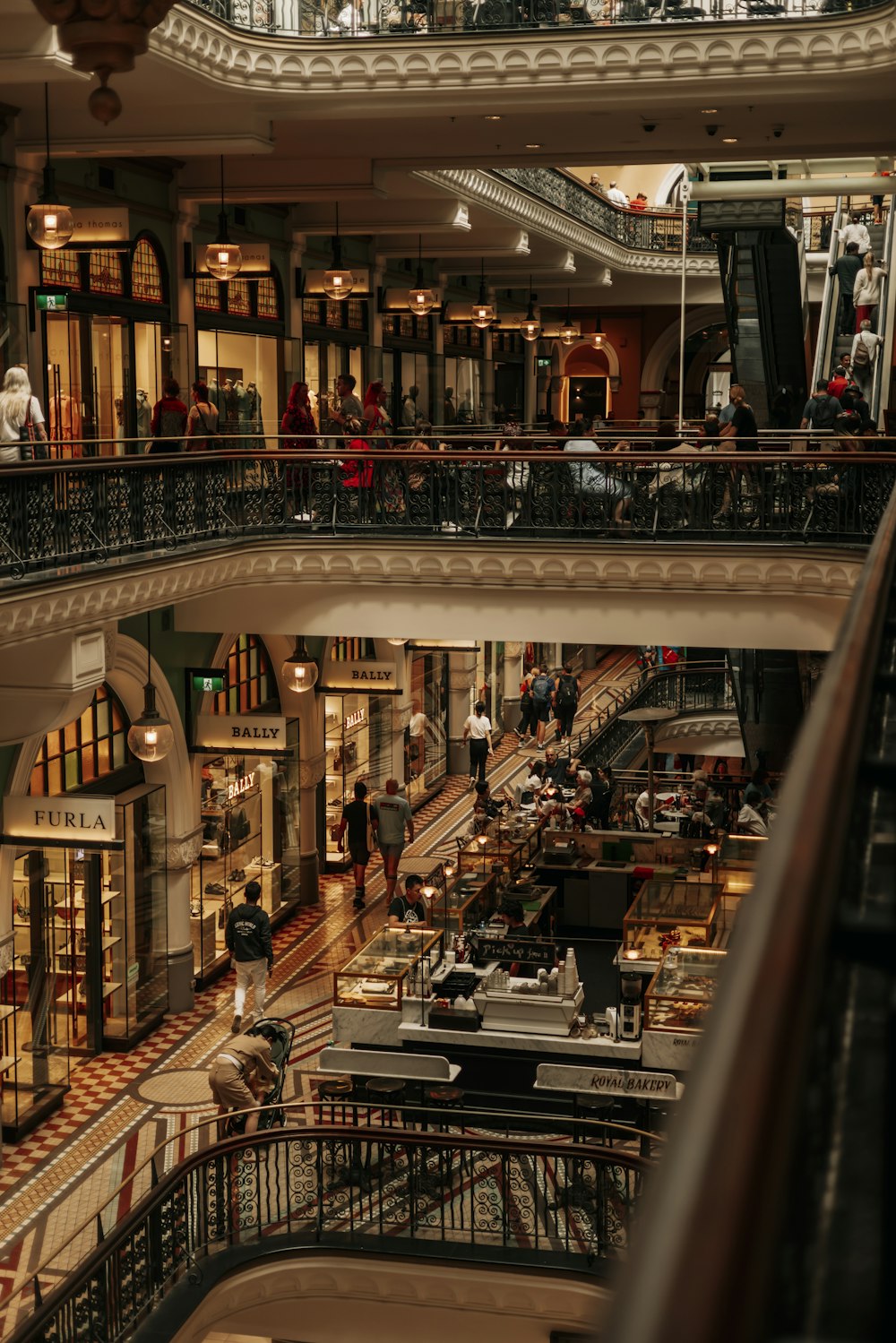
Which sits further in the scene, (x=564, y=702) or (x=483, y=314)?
(x=564, y=702)

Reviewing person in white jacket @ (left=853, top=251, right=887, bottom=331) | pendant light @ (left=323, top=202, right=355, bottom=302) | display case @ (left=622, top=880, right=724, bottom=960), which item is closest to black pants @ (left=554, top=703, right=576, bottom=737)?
person in white jacket @ (left=853, top=251, right=887, bottom=331)

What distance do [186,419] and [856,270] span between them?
10754 mm

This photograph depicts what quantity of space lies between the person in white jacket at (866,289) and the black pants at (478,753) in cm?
861

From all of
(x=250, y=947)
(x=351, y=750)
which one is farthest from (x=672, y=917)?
(x=351, y=750)

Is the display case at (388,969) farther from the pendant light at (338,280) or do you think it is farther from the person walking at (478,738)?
the person walking at (478,738)

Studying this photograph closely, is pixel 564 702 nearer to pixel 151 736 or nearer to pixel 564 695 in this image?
pixel 564 695

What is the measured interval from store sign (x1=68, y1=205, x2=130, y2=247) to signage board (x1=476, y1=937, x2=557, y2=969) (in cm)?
656

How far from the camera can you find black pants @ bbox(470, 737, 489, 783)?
80.1ft

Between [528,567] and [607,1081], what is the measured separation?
4751 millimetres

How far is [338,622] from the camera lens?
14602 millimetres

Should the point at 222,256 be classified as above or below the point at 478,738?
above

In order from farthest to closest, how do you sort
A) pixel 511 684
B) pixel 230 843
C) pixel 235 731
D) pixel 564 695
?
pixel 511 684 < pixel 564 695 < pixel 230 843 < pixel 235 731

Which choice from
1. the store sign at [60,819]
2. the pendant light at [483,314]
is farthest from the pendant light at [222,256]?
the pendant light at [483,314]

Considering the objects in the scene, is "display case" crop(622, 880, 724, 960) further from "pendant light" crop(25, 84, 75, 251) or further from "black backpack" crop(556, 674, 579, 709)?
"black backpack" crop(556, 674, 579, 709)
